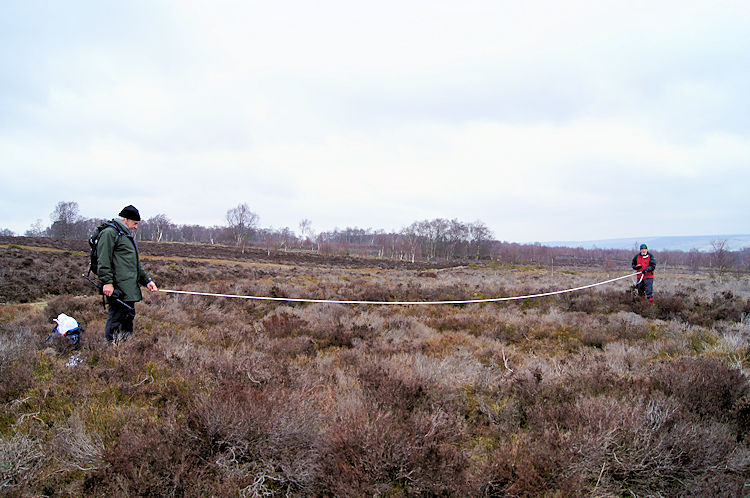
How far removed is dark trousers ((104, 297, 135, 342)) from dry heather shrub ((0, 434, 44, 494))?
7.15 feet

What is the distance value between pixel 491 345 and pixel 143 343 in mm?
5344

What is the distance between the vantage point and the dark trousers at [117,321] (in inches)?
173

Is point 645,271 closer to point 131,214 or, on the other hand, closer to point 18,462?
point 131,214

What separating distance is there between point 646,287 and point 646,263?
0.82m

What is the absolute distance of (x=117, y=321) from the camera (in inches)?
176

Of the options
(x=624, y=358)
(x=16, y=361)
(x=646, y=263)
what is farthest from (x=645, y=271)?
(x=16, y=361)

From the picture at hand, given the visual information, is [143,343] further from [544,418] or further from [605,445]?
[605,445]

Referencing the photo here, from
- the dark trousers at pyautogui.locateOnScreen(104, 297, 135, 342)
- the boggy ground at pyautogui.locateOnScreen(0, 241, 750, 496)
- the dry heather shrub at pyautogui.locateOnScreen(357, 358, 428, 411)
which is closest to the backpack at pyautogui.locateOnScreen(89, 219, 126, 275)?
the dark trousers at pyautogui.locateOnScreen(104, 297, 135, 342)

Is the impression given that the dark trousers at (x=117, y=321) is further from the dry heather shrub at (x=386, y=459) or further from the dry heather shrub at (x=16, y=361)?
the dry heather shrub at (x=386, y=459)

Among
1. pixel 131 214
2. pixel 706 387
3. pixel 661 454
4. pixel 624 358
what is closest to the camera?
pixel 661 454

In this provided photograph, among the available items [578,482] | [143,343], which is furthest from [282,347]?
[578,482]

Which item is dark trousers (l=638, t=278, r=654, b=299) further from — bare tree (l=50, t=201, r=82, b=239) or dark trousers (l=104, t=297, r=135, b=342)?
bare tree (l=50, t=201, r=82, b=239)

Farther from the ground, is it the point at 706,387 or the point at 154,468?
the point at 706,387

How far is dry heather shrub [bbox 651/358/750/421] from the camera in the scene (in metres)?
3.09
